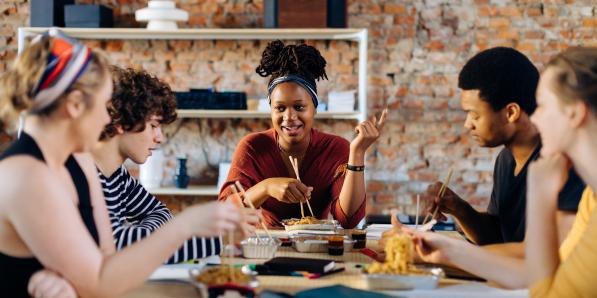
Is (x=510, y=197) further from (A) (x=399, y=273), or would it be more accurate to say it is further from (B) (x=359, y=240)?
(A) (x=399, y=273)

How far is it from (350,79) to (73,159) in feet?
11.6

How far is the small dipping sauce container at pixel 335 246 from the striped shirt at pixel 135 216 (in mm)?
364

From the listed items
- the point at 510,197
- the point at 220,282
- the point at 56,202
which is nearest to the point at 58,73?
the point at 56,202

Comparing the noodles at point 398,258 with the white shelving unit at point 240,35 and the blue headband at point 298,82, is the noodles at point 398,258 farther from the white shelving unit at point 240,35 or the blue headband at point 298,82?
the white shelving unit at point 240,35

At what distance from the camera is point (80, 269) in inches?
64.3

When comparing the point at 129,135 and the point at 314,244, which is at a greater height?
the point at 129,135

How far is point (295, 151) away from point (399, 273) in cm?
160

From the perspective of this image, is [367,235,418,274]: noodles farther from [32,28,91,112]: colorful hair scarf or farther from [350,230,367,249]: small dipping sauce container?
[32,28,91,112]: colorful hair scarf

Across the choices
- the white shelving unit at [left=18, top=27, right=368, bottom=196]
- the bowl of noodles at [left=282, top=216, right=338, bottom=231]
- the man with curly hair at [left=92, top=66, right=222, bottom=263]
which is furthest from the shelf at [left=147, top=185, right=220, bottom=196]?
the man with curly hair at [left=92, top=66, right=222, bottom=263]

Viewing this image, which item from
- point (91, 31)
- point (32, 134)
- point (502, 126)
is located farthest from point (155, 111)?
point (91, 31)

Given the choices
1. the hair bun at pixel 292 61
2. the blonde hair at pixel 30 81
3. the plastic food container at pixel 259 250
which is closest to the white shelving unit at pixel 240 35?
the hair bun at pixel 292 61

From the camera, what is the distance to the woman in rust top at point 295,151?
3363mm

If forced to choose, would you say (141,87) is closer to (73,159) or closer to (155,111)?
(155,111)

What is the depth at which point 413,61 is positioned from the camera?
532 cm
